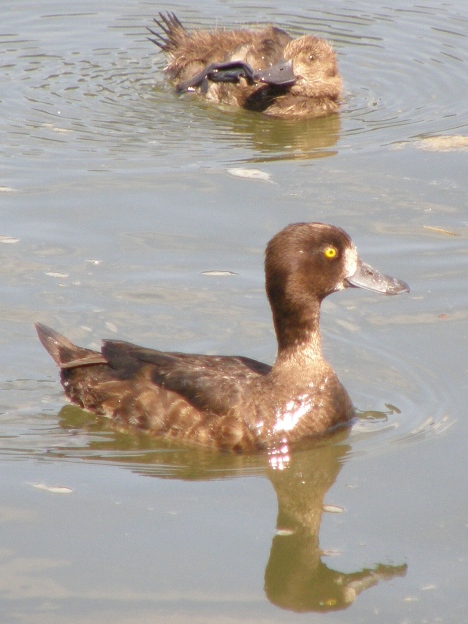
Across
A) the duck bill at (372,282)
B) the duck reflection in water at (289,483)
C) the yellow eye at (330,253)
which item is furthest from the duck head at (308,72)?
the duck reflection in water at (289,483)

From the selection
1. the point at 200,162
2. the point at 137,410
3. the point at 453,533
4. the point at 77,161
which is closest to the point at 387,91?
the point at 200,162

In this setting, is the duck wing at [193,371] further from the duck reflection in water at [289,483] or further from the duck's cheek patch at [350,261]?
the duck's cheek patch at [350,261]

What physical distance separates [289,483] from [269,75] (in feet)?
20.4

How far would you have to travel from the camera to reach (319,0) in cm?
1503

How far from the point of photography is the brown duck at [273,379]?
255 inches

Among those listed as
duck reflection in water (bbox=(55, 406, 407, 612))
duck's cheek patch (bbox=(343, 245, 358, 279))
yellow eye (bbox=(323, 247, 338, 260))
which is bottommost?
duck reflection in water (bbox=(55, 406, 407, 612))

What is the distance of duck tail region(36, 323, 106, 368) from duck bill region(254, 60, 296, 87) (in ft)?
16.6

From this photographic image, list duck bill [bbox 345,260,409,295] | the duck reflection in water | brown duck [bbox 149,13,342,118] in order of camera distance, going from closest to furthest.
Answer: the duck reflection in water → duck bill [bbox 345,260,409,295] → brown duck [bbox 149,13,342,118]

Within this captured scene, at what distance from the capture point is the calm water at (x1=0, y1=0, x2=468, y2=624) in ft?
16.8

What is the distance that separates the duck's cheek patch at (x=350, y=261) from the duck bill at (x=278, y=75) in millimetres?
5068

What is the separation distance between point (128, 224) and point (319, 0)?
23.8ft

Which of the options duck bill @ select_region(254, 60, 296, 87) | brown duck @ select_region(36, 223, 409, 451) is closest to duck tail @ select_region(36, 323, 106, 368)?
brown duck @ select_region(36, 223, 409, 451)

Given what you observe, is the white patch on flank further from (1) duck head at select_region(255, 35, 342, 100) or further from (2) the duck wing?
(1) duck head at select_region(255, 35, 342, 100)

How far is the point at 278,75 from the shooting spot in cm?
1138
